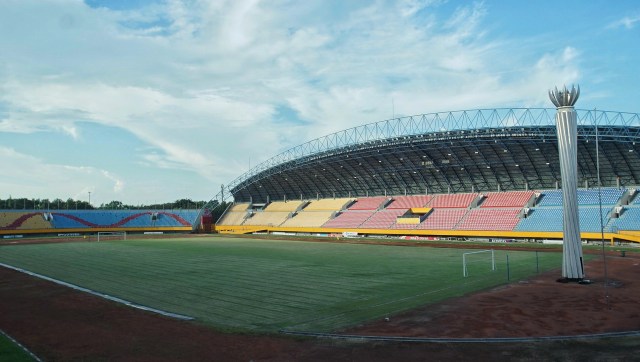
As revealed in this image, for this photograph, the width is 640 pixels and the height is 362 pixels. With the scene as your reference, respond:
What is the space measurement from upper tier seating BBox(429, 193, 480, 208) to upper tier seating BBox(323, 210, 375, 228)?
1298 cm

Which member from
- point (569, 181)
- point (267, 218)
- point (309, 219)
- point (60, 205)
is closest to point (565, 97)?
point (569, 181)

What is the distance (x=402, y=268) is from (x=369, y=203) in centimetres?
5757

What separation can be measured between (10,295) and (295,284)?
16.2 meters

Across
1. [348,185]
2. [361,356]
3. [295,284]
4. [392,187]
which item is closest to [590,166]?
[392,187]

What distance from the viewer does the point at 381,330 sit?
1692 cm

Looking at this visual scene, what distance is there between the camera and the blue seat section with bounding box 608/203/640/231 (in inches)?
2199

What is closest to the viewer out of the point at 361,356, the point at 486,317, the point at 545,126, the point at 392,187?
the point at 361,356

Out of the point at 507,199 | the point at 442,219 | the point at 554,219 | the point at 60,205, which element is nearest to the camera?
the point at 554,219

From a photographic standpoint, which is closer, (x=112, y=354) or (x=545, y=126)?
(x=112, y=354)

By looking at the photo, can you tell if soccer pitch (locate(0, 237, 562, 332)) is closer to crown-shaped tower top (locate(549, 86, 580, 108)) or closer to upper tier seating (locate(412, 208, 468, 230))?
crown-shaped tower top (locate(549, 86, 580, 108))

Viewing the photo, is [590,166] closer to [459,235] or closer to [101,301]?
[459,235]

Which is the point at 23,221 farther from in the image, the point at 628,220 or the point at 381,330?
the point at 628,220

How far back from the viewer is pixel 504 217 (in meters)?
69.2

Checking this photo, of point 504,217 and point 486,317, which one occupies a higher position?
point 504,217
